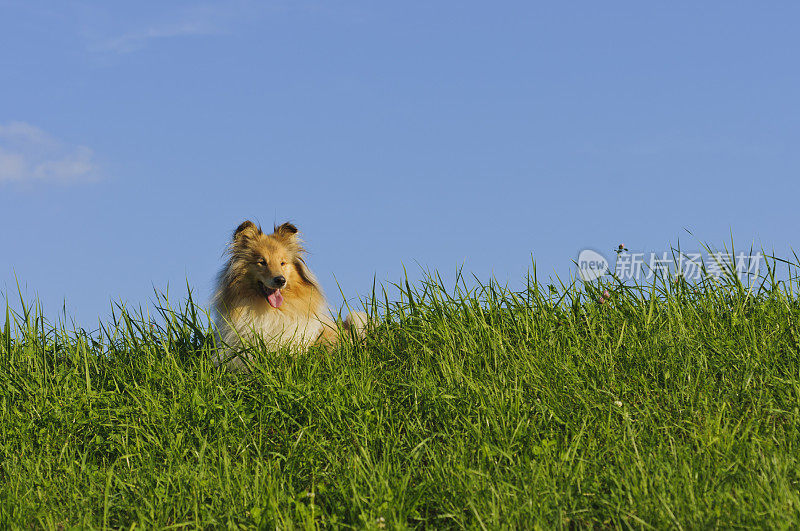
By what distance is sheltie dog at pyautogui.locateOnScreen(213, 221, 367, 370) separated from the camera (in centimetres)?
702

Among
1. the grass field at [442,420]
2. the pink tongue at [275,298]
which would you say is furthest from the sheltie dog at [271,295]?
the grass field at [442,420]

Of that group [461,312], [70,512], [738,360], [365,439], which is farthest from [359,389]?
[738,360]

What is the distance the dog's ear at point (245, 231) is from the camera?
7.78 metres

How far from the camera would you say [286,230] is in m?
8.01

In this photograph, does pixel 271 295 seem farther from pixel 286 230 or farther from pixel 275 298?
pixel 286 230

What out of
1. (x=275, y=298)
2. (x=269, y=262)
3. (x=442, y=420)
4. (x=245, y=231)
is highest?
(x=245, y=231)

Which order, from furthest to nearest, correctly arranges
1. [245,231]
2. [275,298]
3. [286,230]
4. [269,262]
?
[286,230]
[245,231]
[269,262]
[275,298]

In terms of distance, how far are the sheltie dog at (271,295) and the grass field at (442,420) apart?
456 mm

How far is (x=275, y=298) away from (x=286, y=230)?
968mm

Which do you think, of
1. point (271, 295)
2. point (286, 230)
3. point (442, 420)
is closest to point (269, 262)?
point (271, 295)

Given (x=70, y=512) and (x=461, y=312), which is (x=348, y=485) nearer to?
(x=70, y=512)

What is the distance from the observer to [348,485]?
165 inches

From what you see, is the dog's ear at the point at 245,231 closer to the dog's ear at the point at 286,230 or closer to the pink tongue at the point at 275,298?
the dog's ear at the point at 286,230

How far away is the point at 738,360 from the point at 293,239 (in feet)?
15.3
